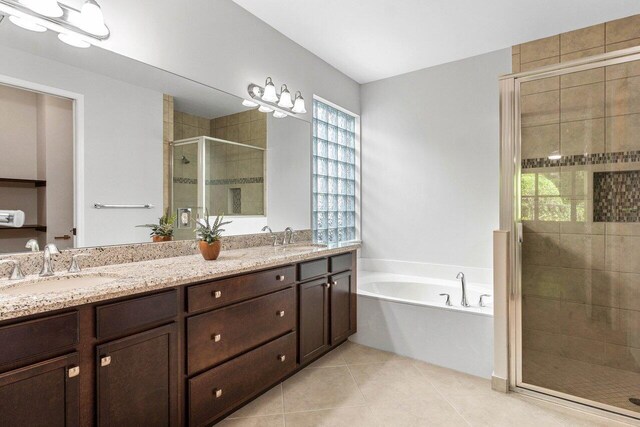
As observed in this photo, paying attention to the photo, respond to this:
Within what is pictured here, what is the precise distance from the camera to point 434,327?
263cm

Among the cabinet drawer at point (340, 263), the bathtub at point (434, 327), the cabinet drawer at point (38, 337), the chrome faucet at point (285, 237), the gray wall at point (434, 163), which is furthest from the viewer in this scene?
the gray wall at point (434, 163)

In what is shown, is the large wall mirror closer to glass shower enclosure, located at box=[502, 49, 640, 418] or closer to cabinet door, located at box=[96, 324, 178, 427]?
cabinet door, located at box=[96, 324, 178, 427]

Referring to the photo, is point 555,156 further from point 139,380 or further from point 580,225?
point 139,380

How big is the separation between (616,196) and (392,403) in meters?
1.82

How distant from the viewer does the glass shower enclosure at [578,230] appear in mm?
1997

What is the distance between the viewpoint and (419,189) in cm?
358

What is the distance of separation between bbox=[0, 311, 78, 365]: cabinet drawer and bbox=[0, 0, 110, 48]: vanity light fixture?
1315mm

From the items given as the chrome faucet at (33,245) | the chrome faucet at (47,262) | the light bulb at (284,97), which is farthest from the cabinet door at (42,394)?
→ the light bulb at (284,97)

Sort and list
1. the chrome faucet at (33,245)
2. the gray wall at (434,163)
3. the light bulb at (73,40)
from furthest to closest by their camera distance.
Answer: the gray wall at (434,163), the light bulb at (73,40), the chrome faucet at (33,245)

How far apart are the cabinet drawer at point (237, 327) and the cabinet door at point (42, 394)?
0.48m

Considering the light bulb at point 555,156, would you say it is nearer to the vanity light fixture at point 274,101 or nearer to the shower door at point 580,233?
the shower door at point 580,233

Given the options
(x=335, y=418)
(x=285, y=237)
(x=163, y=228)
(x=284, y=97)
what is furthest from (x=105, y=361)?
(x=284, y=97)

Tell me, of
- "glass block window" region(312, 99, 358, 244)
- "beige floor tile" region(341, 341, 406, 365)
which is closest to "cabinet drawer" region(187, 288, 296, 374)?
"beige floor tile" region(341, 341, 406, 365)

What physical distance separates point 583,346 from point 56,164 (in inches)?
122
